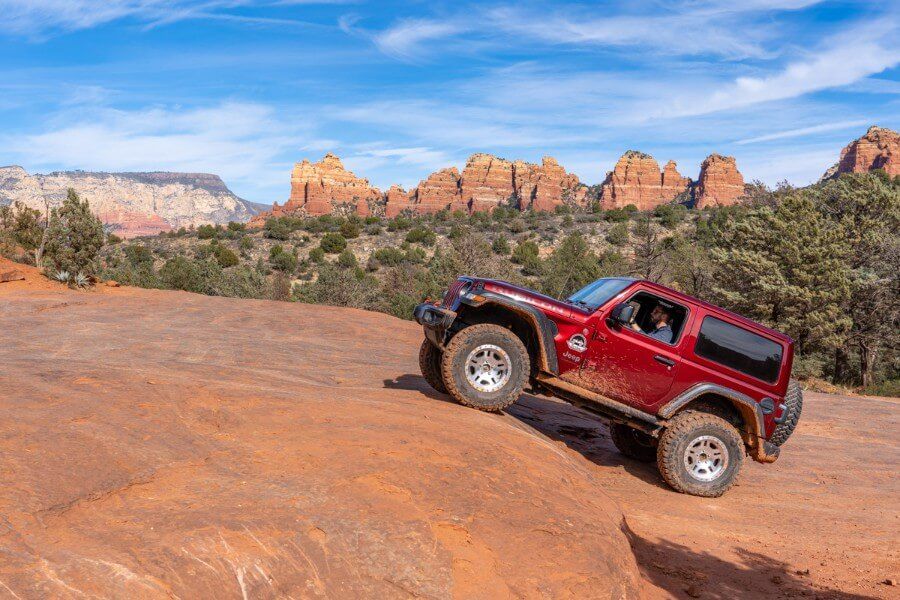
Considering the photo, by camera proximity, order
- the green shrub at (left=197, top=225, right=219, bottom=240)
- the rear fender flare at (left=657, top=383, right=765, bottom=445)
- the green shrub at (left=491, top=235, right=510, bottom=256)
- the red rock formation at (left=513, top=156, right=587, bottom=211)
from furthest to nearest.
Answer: the red rock formation at (left=513, top=156, right=587, bottom=211) → the green shrub at (left=197, top=225, right=219, bottom=240) → the green shrub at (left=491, top=235, right=510, bottom=256) → the rear fender flare at (left=657, top=383, right=765, bottom=445)

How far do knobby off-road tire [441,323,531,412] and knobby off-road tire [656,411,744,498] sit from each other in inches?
79.2

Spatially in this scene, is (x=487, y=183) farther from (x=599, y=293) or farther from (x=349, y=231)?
(x=599, y=293)

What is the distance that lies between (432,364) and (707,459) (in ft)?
12.1

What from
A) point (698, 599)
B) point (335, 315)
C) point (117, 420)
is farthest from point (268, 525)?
point (335, 315)

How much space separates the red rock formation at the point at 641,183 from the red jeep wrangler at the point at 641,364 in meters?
132

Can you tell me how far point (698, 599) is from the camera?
5.03m

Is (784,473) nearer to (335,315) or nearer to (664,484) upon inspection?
(664,484)

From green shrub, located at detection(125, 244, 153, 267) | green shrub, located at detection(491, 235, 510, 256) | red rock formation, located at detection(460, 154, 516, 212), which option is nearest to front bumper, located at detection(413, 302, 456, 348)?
green shrub, located at detection(491, 235, 510, 256)

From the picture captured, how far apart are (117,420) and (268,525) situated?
210cm

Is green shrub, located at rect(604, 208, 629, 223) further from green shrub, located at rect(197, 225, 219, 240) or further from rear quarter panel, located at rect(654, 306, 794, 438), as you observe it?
rear quarter panel, located at rect(654, 306, 794, 438)

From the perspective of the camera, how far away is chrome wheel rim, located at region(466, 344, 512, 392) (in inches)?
291

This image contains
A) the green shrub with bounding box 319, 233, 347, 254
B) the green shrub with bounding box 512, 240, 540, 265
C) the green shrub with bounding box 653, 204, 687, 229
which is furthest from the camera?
the green shrub with bounding box 653, 204, 687, 229

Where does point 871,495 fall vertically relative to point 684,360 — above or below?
below

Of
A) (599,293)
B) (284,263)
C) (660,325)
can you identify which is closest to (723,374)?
(660,325)
